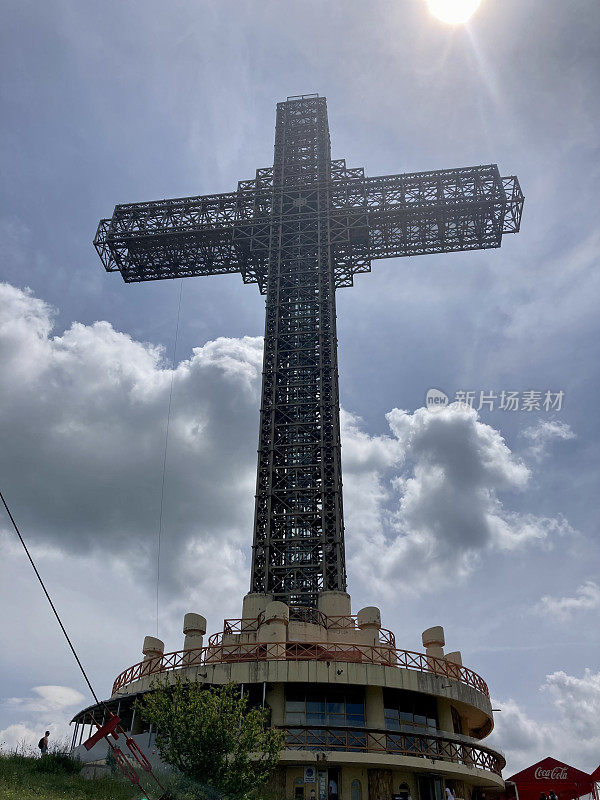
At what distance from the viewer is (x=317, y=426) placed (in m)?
53.6

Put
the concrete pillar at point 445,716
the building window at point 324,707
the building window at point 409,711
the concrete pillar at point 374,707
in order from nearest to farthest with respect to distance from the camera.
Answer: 1. the concrete pillar at point 374,707
2. the building window at point 324,707
3. the building window at point 409,711
4. the concrete pillar at point 445,716

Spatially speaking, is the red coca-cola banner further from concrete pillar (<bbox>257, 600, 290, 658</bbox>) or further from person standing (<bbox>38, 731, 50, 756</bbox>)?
person standing (<bbox>38, 731, 50, 756</bbox>)

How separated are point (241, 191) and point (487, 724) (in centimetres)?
4759

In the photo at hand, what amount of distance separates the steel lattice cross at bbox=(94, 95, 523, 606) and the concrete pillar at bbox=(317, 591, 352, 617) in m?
5.78

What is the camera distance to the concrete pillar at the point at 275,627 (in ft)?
121

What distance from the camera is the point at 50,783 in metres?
28.0

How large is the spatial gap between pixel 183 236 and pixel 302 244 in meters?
11.0

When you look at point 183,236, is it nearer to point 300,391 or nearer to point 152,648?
point 300,391

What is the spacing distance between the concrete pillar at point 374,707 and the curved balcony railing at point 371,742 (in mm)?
489

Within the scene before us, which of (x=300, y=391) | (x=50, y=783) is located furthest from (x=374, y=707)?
(x=300, y=391)

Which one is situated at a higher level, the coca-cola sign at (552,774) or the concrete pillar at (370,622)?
the concrete pillar at (370,622)

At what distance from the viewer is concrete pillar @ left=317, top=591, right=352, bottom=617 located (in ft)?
146

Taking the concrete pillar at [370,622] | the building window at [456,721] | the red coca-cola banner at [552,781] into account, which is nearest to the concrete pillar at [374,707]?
the concrete pillar at [370,622]

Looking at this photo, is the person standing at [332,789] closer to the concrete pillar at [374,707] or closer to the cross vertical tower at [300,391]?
the concrete pillar at [374,707]
